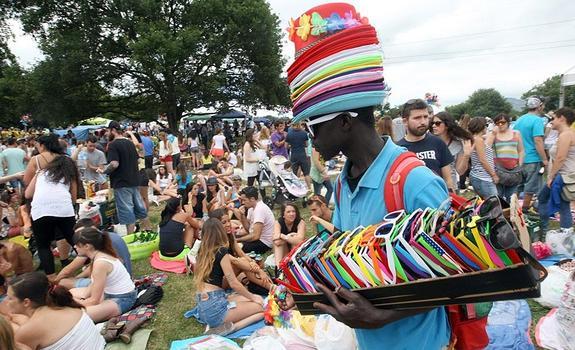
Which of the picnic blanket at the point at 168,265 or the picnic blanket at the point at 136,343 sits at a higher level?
the picnic blanket at the point at 168,265

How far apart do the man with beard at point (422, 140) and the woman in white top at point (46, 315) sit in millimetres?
3723

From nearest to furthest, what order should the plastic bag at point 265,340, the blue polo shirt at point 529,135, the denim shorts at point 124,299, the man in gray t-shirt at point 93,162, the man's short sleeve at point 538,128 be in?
1. the plastic bag at point 265,340
2. the denim shorts at point 124,299
3. the man's short sleeve at point 538,128
4. the blue polo shirt at point 529,135
5. the man in gray t-shirt at point 93,162

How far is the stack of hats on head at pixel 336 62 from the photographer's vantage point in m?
1.32

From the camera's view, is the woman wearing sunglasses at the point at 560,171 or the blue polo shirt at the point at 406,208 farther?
the woman wearing sunglasses at the point at 560,171

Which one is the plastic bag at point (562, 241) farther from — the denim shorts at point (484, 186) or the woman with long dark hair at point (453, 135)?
the woman with long dark hair at point (453, 135)

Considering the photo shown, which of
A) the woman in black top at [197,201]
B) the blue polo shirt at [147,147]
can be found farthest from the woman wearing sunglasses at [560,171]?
the blue polo shirt at [147,147]

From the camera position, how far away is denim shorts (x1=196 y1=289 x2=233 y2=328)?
4.08 m

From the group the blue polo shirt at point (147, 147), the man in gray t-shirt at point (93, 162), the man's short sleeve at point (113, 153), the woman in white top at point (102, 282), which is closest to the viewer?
the woman in white top at point (102, 282)

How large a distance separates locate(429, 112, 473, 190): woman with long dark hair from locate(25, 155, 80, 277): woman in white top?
5.23m

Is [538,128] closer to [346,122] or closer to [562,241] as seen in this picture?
[562,241]

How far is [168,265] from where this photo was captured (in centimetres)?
595

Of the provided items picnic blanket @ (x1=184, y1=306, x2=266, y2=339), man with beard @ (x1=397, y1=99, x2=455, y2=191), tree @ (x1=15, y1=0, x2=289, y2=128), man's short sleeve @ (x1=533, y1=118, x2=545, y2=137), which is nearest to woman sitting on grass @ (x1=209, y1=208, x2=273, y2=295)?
picnic blanket @ (x1=184, y1=306, x2=266, y2=339)

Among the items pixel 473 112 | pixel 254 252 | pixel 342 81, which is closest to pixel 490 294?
pixel 342 81

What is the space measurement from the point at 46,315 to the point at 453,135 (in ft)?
17.8
